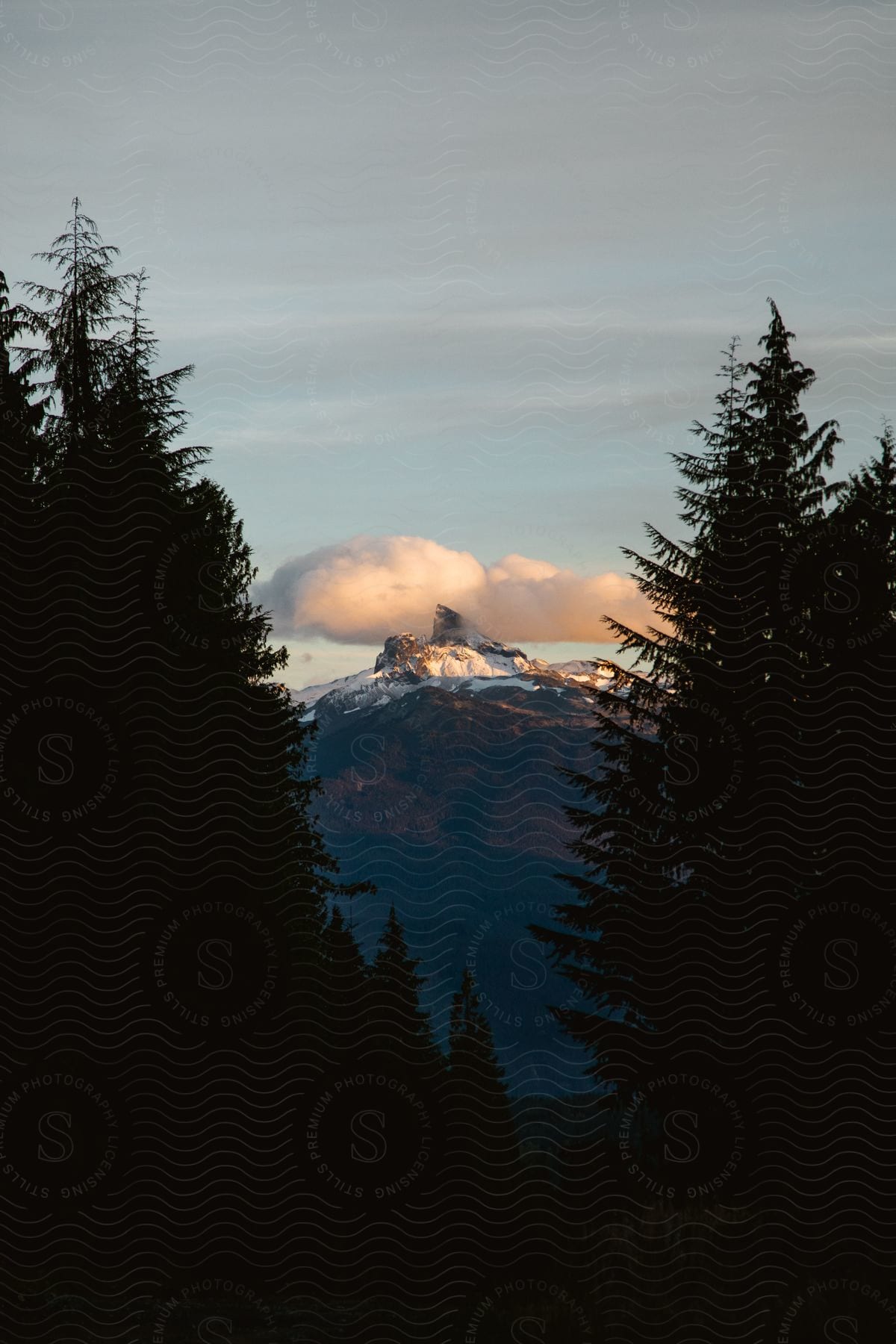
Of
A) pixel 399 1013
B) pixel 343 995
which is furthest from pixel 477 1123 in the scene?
pixel 343 995

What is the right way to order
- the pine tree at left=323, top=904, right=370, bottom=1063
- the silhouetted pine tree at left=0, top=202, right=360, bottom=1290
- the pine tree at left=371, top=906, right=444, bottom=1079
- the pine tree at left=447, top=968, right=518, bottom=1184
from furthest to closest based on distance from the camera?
1. the pine tree at left=371, top=906, right=444, bottom=1079
2. the pine tree at left=323, top=904, right=370, bottom=1063
3. the pine tree at left=447, top=968, right=518, bottom=1184
4. the silhouetted pine tree at left=0, top=202, right=360, bottom=1290

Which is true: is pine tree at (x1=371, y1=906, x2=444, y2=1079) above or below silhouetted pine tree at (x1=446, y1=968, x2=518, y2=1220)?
above

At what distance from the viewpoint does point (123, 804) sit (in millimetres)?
17234

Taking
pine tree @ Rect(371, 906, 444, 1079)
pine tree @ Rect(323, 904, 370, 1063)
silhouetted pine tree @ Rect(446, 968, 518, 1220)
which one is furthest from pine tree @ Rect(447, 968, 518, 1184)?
pine tree @ Rect(323, 904, 370, 1063)

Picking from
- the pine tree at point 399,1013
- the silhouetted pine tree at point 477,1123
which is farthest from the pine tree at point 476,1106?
the pine tree at point 399,1013

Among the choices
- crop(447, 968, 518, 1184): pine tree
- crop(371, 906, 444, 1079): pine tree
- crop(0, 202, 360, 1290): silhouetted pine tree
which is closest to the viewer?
crop(0, 202, 360, 1290): silhouetted pine tree

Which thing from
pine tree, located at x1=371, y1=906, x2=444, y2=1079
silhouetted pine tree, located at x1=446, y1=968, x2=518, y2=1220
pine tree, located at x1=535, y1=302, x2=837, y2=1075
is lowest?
silhouetted pine tree, located at x1=446, y1=968, x2=518, y2=1220

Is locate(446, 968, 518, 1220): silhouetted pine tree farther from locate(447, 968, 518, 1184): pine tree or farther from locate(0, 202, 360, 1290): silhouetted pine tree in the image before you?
locate(0, 202, 360, 1290): silhouetted pine tree

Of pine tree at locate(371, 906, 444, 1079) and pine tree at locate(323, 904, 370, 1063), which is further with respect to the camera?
pine tree at locate(371, 906, 444, 1079)

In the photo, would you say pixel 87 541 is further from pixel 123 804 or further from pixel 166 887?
pixel 166 887

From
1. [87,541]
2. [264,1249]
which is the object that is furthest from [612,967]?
[87,541]

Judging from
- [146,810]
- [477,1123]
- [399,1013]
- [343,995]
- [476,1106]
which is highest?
[146,810]

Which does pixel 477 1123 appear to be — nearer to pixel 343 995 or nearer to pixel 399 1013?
pixel 399 1013

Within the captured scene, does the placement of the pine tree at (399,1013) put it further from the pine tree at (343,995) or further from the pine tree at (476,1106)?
the pine tree at (476,1106)
